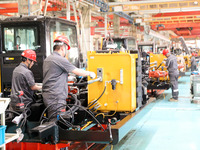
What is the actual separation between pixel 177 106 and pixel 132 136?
4228mm

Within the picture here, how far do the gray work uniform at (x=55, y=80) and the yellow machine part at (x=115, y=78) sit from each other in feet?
3.16

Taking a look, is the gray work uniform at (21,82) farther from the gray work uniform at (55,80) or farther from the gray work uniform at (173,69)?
the gray work uniform at (173,69)

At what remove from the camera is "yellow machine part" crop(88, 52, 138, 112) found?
5305 mm

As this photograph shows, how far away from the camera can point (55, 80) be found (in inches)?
180

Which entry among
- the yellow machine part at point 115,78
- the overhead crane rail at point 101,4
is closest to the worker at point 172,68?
the overhead crane rail at point 101,4

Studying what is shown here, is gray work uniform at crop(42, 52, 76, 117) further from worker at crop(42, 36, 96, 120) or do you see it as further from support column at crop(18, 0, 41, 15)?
support column at crop(18, 0, 41, 15)

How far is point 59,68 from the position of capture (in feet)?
15.0

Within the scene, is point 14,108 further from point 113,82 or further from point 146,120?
point 146,120

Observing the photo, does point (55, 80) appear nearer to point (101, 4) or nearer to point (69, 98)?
point (69, 98)

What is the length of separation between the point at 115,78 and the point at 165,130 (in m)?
2.68

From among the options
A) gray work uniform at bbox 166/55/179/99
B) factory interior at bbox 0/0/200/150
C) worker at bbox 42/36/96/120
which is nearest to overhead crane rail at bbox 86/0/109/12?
gray work uniform at bbox 166/55/179/99

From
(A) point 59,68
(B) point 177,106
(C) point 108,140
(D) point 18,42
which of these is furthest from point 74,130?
(B) point 177,106

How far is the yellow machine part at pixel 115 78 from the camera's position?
5.30 metres

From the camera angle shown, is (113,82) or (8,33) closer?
(113,82)
